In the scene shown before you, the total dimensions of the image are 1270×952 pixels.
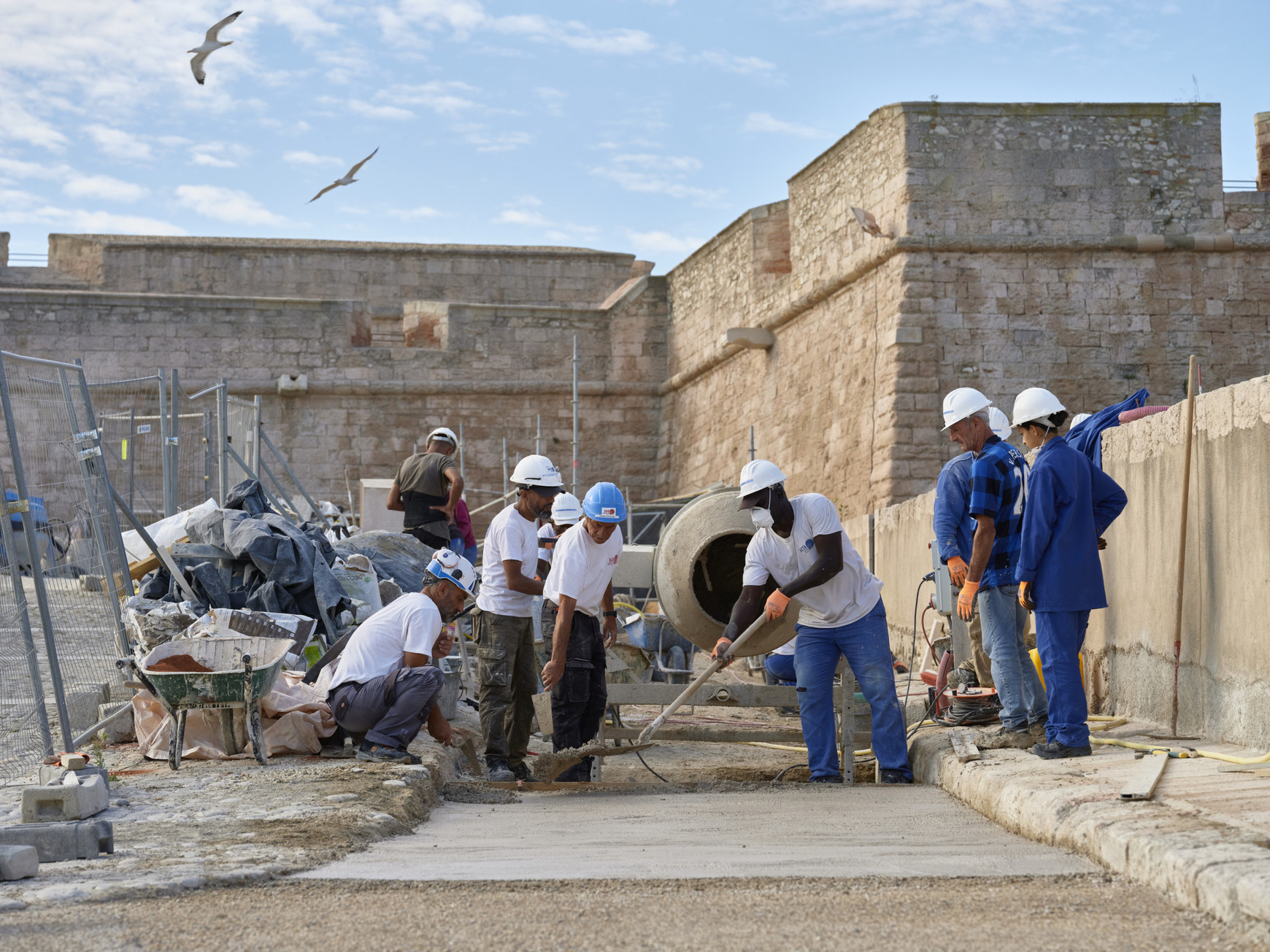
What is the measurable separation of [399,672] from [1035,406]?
3.13 meters

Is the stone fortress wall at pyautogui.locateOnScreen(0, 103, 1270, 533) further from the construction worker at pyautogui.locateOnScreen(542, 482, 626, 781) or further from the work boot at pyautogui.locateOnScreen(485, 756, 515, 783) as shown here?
the work boot at pyautogui.locateOnScreen(485, 756, 515, 783)

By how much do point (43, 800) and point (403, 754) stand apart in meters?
2.09

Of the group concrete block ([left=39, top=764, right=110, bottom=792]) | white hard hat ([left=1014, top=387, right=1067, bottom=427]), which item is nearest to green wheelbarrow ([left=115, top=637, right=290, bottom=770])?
concrete block ([left=39, top=764, right=110, bottom=792])

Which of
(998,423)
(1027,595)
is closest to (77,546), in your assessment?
(1027,595)

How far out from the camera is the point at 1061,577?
5.54m

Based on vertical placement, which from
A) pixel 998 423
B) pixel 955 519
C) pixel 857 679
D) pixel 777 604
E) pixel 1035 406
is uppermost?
pixel 998 423

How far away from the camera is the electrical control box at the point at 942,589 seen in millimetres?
6699

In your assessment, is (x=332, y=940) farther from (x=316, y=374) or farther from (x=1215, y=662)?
(x=316, y=374)

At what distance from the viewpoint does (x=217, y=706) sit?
20.3ft

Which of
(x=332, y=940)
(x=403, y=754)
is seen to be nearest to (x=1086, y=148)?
(x=403, y=754)

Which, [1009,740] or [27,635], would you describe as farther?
[1009,740]

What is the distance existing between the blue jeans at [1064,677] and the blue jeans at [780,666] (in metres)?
2.56

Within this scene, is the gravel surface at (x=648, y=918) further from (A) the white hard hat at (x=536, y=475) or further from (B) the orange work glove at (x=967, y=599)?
(A) the white hard hat at (x=536, y=475)

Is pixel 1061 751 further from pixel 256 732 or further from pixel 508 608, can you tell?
pixel 256 732
